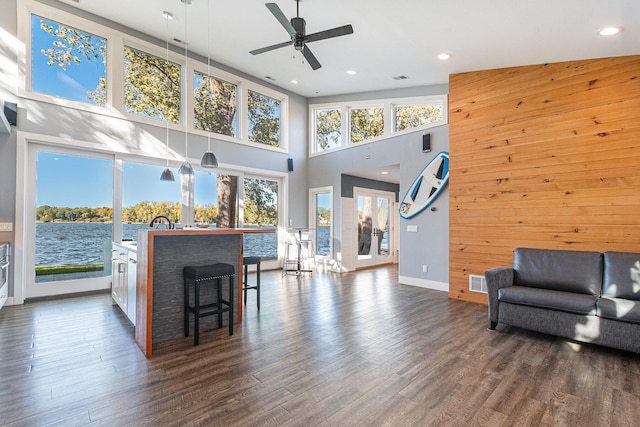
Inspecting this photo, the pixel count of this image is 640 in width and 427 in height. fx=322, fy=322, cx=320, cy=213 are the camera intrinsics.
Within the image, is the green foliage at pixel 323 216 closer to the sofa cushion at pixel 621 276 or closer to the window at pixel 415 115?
the window at pixel 415 115

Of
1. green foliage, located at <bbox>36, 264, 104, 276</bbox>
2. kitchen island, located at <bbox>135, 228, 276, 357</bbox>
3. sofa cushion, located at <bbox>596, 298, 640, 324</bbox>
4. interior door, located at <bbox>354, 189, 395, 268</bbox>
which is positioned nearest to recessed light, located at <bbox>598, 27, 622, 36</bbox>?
sofa cushion, located at <bbox>596, 298, 640, 324</bbox>

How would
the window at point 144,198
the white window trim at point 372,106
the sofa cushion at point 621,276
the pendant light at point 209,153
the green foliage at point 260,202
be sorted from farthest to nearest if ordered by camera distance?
the green foliage at point 260,202
the white window trim at point 372,106
the window at point 144,198
the pendant light at point 209,153
the sofa cushion at point 621,276

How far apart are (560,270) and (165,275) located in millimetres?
4274

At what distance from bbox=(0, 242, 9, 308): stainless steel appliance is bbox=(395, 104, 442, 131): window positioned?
6.46 meters

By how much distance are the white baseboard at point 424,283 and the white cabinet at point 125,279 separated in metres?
4.51

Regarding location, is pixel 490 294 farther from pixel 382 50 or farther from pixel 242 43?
pixel 242 43

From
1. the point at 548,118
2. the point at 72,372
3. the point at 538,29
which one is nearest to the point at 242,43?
the point at 538,29

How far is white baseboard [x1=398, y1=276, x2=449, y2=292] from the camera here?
5605mm

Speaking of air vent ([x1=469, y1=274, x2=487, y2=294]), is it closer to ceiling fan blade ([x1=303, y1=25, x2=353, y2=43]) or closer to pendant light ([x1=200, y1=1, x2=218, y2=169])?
ceiling fan blade ([x1=303, y1=25, x2=353, y2=43])

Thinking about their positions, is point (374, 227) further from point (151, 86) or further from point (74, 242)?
point (74, 242)

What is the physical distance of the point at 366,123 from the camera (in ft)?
23.8

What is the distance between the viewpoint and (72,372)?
2.55 metres

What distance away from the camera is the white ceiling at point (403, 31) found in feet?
10.7

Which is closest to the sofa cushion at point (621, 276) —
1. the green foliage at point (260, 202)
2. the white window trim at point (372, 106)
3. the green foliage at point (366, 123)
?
the white window trim at point (372, 106)
